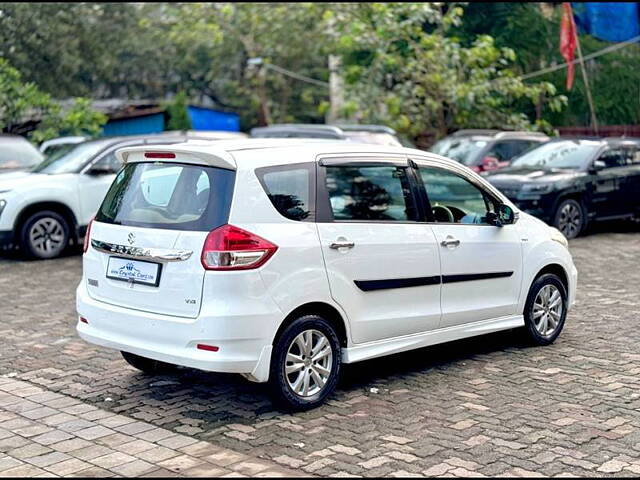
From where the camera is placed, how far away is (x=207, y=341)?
6055mm

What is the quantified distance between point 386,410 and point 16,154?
10.8 metres

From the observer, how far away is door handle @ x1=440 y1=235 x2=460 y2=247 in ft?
24.0

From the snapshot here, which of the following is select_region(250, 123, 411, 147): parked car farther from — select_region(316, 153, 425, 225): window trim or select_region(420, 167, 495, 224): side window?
select_region(316, 153, 425, 225): window trim

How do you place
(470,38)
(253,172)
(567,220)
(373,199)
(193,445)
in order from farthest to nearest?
(470,38)
(567,220)
(373,199)
(253,172)
(193,445)

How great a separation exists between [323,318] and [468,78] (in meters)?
18.2

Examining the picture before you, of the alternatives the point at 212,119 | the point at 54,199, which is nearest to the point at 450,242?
the point at 54,199

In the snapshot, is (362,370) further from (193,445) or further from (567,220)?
(567,220)

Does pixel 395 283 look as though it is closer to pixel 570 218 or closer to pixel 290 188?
pixel 290 188

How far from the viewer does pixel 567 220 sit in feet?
51.5

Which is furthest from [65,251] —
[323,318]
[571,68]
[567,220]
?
[571,68]

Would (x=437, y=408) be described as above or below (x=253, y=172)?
below

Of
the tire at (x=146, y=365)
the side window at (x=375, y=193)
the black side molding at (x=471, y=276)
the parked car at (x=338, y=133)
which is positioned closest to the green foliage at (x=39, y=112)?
the parked car at (x=338, y=133)

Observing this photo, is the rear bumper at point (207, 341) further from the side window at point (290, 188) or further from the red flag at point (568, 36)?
the red flag at point (568, 36)

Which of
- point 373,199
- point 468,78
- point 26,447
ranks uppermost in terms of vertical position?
point 468,78
